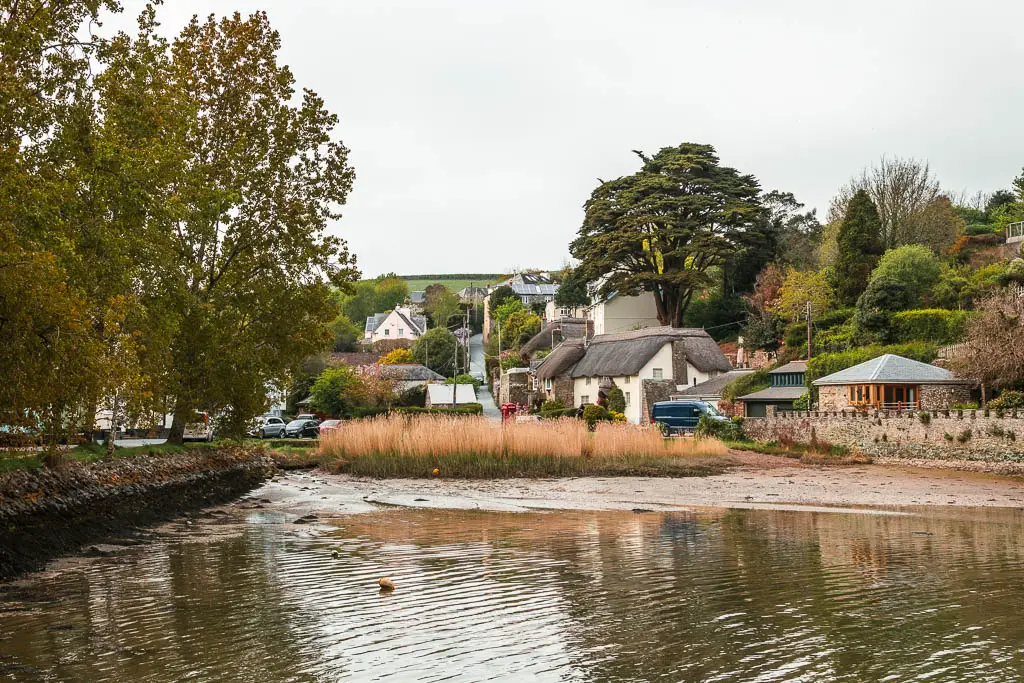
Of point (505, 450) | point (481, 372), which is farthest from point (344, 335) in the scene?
point (505, 450)

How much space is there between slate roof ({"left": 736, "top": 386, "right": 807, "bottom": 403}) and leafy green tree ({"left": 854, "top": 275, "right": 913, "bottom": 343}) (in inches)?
188

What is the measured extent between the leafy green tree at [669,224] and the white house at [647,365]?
582 centimetres

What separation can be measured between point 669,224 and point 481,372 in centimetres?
5338

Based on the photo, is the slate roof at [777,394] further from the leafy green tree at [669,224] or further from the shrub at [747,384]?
the leafy green tree at [669,224]

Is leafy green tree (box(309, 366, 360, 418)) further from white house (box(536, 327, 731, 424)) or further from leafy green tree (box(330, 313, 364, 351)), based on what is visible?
leafy green tree (box(330, 313, 364, 351))

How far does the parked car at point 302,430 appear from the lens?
5728 centimetres

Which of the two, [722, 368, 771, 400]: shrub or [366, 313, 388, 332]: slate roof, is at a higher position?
[366, 313, 388, 332]: slate roof

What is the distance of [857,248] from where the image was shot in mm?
58750

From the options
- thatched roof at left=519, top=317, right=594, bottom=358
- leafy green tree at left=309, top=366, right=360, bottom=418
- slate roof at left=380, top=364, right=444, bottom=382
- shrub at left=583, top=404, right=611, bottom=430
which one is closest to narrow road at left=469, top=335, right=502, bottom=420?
slate roof at left=380, top=364, right=444, bottom=382

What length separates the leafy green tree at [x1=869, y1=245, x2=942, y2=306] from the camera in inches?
2068

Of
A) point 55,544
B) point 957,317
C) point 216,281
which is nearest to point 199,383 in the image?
point 216,281

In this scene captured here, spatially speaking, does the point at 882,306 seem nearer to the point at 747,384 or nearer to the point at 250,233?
the point at 747,384

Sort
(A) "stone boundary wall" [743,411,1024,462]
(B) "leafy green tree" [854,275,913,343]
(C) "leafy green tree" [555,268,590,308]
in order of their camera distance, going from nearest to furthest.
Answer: (A) "stone boundary wall" [743,411,1024,462], (B) "leafy green tree" [854,275,913,343], (C) "leafy green tree" [555,268,590,308]

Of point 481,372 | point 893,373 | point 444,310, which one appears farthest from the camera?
point 444,310
